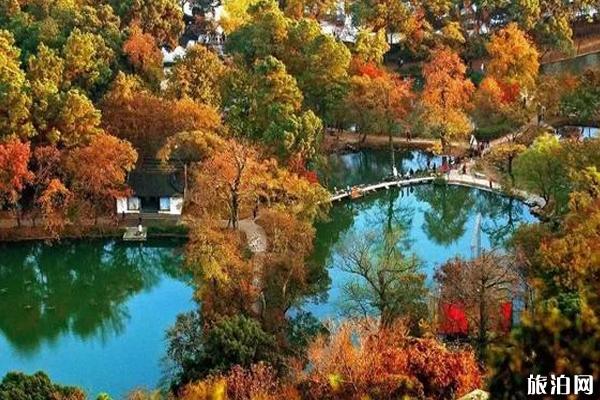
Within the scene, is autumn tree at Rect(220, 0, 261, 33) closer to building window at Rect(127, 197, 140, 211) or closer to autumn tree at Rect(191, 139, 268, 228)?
building window at Rect(127, 197, 140, 211)

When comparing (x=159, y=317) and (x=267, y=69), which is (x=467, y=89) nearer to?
(x=267, y=69)

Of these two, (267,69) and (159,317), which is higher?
(267,69)

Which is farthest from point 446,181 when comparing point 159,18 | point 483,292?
point 159,18

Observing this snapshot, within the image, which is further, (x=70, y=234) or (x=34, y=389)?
(x=70, y=234)

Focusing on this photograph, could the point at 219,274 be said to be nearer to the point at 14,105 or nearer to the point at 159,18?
the point at 14,105

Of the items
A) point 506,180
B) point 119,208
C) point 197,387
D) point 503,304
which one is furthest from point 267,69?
point 197,387

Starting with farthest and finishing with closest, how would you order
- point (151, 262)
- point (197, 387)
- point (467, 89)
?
point (467, 89)
point (151, 262)
point (197, 387)
